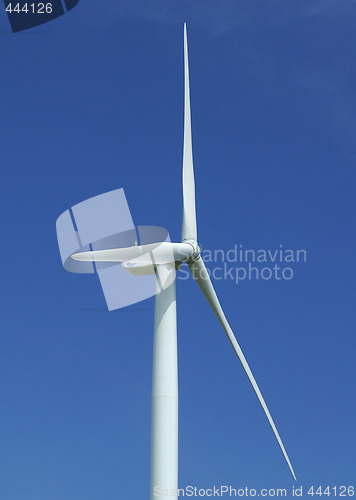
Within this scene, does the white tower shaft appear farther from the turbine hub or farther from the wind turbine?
the turbine hub

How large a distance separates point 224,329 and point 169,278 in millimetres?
3264

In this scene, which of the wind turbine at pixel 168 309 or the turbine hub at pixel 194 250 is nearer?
the wind turbine at pixel 168 309

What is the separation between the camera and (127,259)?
24.5m

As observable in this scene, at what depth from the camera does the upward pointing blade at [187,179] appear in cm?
2592

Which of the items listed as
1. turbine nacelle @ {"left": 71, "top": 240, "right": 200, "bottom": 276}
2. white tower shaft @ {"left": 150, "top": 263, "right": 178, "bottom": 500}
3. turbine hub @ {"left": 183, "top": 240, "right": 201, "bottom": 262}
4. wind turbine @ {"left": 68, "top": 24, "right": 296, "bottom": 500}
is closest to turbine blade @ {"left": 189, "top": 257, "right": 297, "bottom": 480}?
wind turbine @ {"left": 68, "top": 24, "right": 296, "bottom": 500}

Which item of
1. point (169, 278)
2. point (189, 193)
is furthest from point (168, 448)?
point (189, 193)

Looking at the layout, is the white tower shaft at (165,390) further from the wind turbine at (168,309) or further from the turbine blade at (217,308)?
the turbine blade at (217,308)

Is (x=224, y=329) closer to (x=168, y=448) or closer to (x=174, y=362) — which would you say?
(x=174, y=362)

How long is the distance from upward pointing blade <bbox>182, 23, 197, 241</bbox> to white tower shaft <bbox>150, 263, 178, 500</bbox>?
1.97 meters

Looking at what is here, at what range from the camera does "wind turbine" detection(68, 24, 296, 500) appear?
21.8 m

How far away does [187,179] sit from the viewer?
26.9 m

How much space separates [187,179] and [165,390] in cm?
835

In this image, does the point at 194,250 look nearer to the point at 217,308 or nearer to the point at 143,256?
the point at 143,256

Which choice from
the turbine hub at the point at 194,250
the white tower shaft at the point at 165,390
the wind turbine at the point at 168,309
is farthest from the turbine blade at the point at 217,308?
the white tower shaft at the point at 165,390
